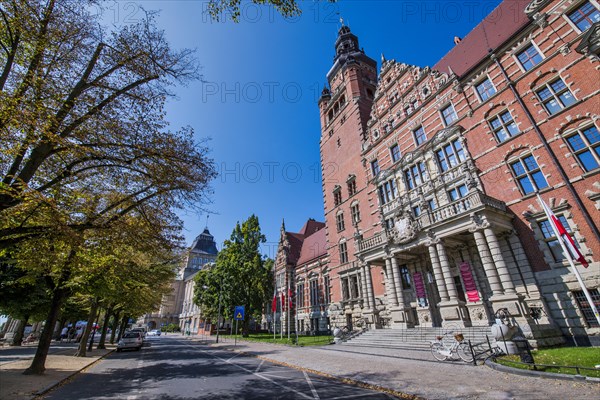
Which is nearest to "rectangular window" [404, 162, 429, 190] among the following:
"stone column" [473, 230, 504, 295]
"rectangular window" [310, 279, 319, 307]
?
"stone column" [473, 230, 504, 295]

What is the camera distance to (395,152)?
26.0 m

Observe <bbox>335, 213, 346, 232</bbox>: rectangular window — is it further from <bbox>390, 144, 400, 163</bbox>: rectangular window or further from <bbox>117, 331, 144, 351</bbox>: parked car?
<bbox>117, 331, 144, 351</bbox>: parked car

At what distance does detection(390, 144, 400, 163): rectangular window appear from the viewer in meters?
25.6

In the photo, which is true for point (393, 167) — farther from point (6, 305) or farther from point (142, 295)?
point (6, 305)

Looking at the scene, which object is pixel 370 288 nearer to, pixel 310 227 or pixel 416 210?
pixel 416 210

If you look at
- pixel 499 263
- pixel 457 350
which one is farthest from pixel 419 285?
pixel 457 350

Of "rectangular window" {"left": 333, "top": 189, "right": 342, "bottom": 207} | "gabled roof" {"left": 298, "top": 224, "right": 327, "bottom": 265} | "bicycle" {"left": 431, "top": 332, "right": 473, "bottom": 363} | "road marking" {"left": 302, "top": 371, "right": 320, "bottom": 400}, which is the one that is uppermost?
"rectangular window" {"left": 333, "top": 189, "right": 342, "bottom": 207}

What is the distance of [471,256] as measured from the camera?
59.0 feet

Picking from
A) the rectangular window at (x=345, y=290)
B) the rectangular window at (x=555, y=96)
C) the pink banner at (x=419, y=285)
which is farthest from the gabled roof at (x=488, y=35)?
the rectangular window at (x=345, y=290)

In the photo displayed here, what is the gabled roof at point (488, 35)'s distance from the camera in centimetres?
1945

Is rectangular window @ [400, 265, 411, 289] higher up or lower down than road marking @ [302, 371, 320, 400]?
higher up

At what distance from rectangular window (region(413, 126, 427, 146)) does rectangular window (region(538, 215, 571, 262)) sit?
1087cm

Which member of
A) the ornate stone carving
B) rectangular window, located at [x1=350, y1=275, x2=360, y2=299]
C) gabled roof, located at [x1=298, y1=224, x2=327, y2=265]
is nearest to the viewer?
the ornate stone carving

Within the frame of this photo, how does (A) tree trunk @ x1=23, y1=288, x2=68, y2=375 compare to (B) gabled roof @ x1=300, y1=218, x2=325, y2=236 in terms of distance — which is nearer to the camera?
(A) tree trunk @ x1=23, y1=288, x2=68, y2=375
